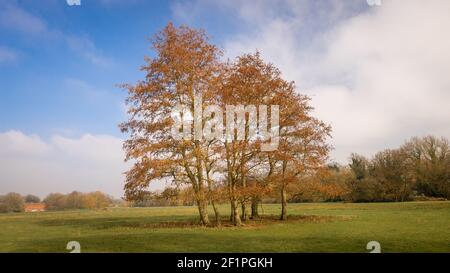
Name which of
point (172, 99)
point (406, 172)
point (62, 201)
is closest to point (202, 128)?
point (172, 99)

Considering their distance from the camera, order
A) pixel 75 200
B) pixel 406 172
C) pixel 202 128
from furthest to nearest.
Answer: pixel 406 172, pixel 75 200, pixel 202 128

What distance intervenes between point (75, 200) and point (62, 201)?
113cm

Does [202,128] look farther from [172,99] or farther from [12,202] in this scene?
[12,202]

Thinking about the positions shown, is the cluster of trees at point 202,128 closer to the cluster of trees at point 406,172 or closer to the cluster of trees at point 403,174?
the cluster of trees at point 403,174

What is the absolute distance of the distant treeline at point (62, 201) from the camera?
29.4 m

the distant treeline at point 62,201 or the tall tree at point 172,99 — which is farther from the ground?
the tall tree at point 172,99

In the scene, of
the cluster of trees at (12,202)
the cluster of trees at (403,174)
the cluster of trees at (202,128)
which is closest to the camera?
the cluster of trees at (202,128)

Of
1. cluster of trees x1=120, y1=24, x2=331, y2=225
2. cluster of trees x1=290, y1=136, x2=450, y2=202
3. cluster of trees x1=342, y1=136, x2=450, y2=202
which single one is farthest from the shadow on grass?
cluster of trees x1=342, y1=136, x2=450, y2=202

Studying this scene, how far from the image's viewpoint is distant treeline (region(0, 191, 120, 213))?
96.3 ft

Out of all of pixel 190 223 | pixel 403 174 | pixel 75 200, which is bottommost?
pixel 190 223

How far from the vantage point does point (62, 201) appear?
101ft

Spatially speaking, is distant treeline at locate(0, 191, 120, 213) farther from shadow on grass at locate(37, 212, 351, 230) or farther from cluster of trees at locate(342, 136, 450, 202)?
cluster of trees at locate(342, 136, 450, 202)

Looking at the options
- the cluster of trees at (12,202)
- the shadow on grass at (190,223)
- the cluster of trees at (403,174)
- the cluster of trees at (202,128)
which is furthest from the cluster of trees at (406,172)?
the cluster of trees at (12,202)
